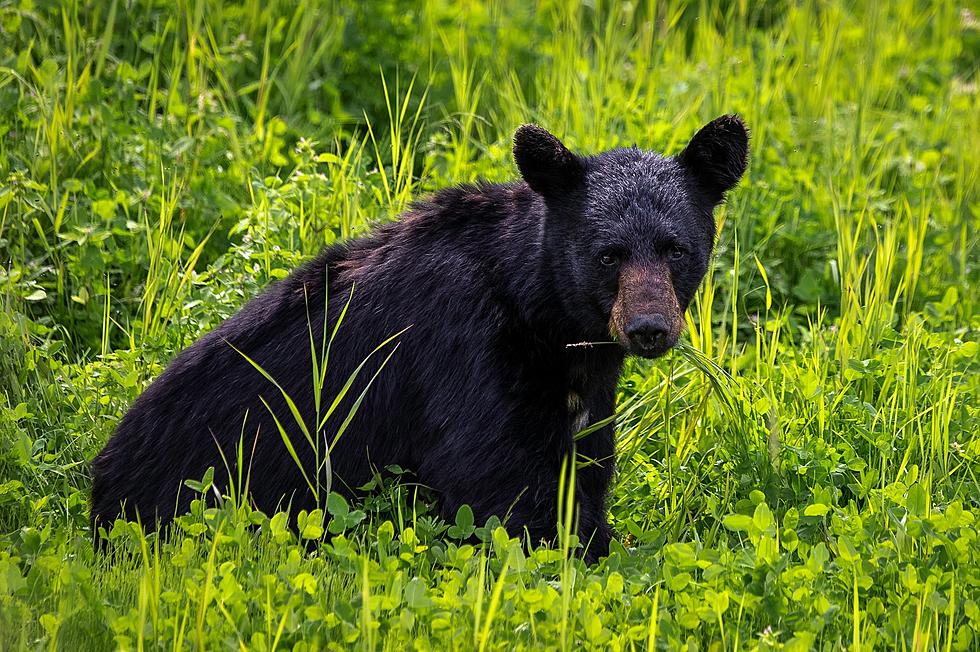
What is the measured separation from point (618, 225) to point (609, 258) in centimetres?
11

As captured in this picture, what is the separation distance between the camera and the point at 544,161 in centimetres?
444

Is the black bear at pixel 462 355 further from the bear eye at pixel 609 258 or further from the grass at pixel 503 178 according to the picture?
the grass at pixel 503 178

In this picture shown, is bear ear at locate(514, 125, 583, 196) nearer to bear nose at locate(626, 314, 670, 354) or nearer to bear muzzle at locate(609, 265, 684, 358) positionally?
bear muzzle at locate(609, 265, 684, 358)

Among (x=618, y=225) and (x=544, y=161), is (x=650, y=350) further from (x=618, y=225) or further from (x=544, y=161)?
(x=544, y=161)

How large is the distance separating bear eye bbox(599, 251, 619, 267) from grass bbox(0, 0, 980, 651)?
755 millimetres

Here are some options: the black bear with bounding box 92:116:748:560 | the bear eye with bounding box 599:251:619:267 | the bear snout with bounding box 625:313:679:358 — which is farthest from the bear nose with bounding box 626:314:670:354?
the bear eye with bounding box 599:251:619:267

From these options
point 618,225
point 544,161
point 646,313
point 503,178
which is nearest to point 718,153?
point 618,225

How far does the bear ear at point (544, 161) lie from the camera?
441cm

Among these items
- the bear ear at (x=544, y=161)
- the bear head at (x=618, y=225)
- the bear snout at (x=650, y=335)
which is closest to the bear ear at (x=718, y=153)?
the bear head at (x=618, y=225)

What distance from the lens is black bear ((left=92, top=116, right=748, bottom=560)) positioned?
4344 millimetres

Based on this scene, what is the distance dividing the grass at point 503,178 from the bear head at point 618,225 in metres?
0.66

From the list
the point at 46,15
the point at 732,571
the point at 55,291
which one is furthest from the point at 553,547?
the point at 46,15

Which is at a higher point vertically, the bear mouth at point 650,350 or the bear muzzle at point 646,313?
the bear muzzle at point 646,313

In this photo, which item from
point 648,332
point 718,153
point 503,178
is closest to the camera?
point 648,332
